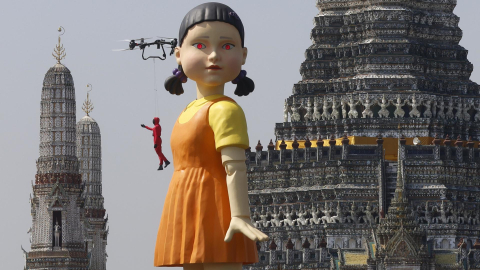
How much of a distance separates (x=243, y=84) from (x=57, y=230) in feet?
256

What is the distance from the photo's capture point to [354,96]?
11162 cm

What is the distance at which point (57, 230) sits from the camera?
111500 millimetres

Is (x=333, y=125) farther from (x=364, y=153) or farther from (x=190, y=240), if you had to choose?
(x=190, y=240)

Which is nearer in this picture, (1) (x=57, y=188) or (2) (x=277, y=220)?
(2) (x=277, y=220)

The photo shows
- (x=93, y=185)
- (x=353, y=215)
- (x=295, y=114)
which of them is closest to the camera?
(x=353, y=215)

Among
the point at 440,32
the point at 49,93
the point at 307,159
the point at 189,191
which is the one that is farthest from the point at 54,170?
the point at 189,191

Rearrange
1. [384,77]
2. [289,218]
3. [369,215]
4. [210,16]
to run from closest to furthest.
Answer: [210,16] → [369,215] → [289,218] → [384,77]

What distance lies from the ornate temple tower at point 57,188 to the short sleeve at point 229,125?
256ft

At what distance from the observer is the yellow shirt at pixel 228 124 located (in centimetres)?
3350

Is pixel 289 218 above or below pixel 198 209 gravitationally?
above

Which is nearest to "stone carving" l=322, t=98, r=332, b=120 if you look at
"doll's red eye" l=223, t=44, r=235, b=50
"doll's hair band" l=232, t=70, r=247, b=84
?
"doll's hair band" l=232, t=70, r=247, b=84

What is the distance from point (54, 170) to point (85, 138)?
693 inches

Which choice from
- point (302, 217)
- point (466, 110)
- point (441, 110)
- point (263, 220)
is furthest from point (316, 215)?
point (466, 110)

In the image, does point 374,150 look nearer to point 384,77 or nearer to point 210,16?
point 384,77
